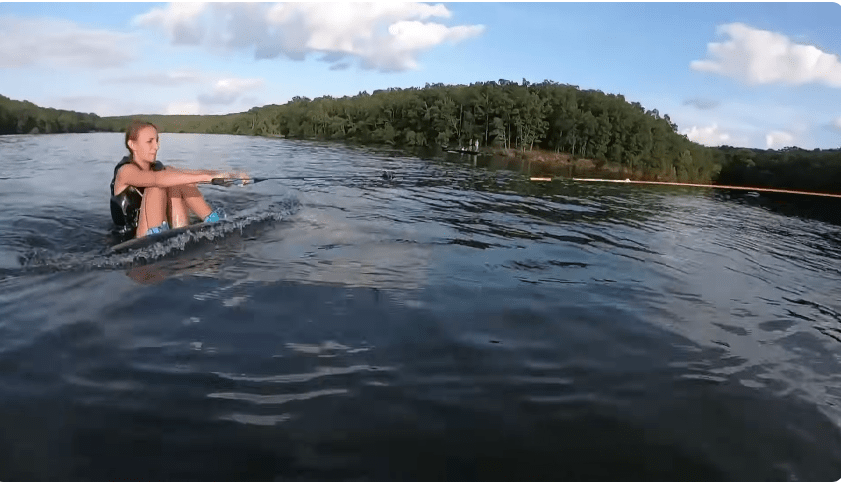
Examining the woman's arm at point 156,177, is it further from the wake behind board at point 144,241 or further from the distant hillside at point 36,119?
the distant hillside at point 36,119

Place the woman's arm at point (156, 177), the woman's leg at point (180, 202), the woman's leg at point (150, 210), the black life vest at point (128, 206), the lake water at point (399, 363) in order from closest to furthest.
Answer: the lake water at point (399, 363) < the woman's arm at point (156, 177) < the woman's leg at point (150, 210) < the black life vest at point (128, 206) < the woman's leg at point (180, 202)

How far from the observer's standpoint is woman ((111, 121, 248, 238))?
927 cm

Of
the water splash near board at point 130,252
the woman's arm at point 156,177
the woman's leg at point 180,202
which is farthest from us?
the woman's leg at point 180,202

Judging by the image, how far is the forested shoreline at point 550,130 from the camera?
8756 cm

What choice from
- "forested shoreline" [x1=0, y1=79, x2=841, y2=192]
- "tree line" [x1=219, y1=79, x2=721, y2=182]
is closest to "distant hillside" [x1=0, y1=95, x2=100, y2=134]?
"forested shoreline" [x1=0, y1=79, x2=841, y2=192]

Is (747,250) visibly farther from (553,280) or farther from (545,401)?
(545,401)

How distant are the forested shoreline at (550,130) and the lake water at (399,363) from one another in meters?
78.3

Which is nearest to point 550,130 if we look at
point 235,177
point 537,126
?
point 537,126

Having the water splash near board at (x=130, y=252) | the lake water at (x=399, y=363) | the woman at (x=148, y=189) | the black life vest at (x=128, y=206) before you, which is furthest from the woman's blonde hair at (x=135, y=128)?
the lake water at (x=399, y=363)

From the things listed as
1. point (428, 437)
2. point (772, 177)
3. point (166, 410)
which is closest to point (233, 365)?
point (166, 410)

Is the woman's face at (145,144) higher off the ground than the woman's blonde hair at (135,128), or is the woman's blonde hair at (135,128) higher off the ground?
the woman's blonde hair at (135,128)

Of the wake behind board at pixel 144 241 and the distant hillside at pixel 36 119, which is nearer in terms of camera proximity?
the wake behind board at pixel 144 241

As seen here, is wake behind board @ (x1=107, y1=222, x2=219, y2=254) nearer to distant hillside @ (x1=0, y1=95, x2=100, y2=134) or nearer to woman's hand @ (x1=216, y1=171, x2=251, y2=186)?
woman's hand @ (x1=216, y1=171, x2=251, y2=186)

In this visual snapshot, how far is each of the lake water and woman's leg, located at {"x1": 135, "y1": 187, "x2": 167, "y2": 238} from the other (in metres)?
0.73
